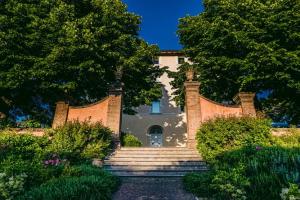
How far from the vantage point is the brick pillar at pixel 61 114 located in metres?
16.2

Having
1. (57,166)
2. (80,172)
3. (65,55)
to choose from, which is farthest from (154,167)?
(65,55)

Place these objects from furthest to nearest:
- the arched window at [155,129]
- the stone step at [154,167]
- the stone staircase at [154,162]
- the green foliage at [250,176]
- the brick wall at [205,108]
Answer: the arched window at [155,129] < the brick wall at [205,108] < the stone step at [154,167] < the stone staircase at [154,162] < the green foliage at [250,176]

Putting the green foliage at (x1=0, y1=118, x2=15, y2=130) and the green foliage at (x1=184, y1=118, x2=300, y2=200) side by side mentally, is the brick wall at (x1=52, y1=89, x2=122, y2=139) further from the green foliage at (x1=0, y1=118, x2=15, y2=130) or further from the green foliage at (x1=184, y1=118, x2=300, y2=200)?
the green foliage at (x1=184, y1=118, x2=300, y2=200)

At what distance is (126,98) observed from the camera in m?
21.9

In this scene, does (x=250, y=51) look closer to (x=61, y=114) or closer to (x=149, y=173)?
(x=149, y=173)

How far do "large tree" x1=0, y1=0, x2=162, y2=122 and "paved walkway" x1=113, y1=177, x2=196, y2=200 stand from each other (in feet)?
25.7

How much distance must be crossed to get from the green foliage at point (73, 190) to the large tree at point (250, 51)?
12431 millimetres

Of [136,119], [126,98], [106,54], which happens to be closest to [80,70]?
[106,54]

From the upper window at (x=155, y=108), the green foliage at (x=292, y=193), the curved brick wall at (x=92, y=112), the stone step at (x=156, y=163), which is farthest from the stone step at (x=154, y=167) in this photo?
the upper window at (x=155, y=108)

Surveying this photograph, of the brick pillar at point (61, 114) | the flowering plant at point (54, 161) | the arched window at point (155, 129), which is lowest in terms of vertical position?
the flowering plant at point (54, 161)

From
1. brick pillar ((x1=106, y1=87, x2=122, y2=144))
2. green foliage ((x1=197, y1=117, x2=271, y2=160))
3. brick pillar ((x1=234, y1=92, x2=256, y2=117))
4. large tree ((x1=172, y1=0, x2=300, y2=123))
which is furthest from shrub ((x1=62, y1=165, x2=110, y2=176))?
large tree ((x1=172, y1=0, x2=300, y2=123))

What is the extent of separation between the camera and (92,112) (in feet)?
55.8

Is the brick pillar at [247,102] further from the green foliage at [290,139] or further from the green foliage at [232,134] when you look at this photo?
the green foliage at [290,139]

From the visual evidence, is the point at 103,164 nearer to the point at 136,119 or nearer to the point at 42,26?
the point at 42,26
